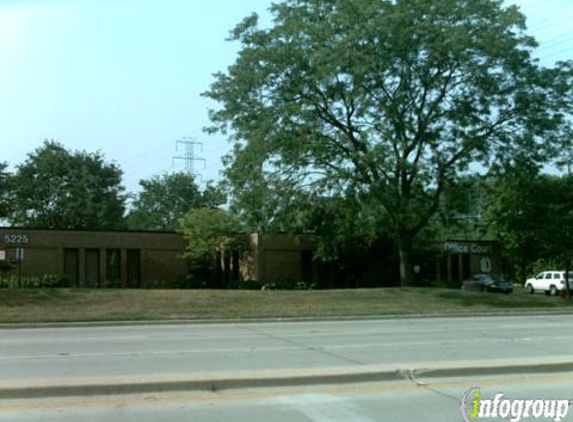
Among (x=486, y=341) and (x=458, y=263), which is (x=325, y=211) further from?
(x=458, y=263)

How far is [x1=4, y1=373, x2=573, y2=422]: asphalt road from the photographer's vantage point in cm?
746

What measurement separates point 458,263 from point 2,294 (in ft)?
133

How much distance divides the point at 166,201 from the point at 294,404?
299 feet

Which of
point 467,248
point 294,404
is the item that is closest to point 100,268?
point 467,248

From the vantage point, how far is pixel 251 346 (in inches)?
568

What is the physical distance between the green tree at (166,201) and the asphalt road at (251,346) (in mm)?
76020

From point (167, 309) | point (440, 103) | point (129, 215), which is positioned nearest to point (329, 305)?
point (167, 309)

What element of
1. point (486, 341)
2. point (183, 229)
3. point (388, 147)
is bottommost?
point (486, 341)

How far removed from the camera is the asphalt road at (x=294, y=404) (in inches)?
294

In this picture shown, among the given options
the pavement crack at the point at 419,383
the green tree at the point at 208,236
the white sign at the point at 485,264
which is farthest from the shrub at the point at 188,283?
the pavement crack at the point at 419,383

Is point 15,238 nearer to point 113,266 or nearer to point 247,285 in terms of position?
point 113,266

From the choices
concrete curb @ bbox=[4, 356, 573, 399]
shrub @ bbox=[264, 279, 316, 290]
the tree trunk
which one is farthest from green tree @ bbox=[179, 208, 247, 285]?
concrete curb @ bbox=[4, 356, 573, 399]

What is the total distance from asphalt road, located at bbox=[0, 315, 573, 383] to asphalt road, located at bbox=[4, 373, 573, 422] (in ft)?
6.04

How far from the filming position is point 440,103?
1312 inches
